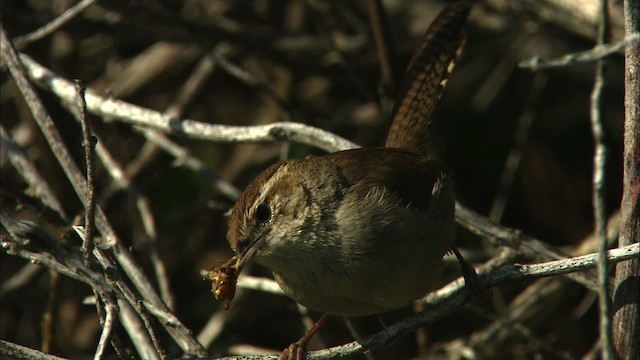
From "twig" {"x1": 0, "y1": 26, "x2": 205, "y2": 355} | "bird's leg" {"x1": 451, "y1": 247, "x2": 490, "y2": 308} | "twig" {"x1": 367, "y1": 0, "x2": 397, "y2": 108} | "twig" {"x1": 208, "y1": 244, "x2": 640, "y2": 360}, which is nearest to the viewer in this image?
"twig" {"x1": 208, "y1": 244, "x2": 640, "y2": 360}

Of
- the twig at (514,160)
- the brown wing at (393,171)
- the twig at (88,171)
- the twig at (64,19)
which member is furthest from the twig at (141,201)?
the twig at (514,160)

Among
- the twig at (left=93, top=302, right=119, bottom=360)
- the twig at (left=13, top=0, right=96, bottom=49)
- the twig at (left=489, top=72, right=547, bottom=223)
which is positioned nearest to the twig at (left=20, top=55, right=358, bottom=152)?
the twig at (left=13, top=0, right=96, bottom=49)

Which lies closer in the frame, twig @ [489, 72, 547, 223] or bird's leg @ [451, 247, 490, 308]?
bird's leg @ [451, 247, 490, 308]

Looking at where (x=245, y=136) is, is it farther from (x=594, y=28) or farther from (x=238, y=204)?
(x=594, y=28)

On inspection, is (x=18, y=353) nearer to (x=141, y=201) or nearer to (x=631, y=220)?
(x=141, y=201)

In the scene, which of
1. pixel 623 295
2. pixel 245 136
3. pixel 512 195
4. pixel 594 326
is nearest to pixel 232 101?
pixel 512 195

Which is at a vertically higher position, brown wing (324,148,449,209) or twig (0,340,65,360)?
brown wing (324,148,449,209)

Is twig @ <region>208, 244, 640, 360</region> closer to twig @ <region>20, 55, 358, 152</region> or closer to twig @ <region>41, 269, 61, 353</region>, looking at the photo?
twig @ <region>20, 55, 358, 152</region>
